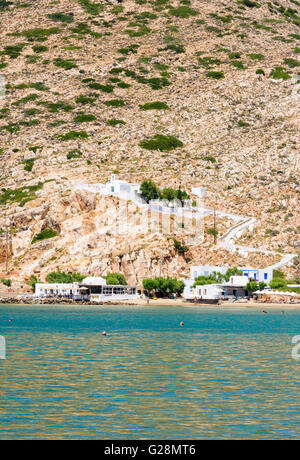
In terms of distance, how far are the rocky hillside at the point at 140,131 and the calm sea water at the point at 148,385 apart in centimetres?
5159

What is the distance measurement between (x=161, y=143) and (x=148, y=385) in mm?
110259

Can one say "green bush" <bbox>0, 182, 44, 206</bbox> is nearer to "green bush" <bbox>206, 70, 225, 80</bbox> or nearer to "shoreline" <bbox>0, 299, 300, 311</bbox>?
"shoreline" <bbox>0, 299, 300, 311</bbox>

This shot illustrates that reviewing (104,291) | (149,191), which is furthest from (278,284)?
(104,291)

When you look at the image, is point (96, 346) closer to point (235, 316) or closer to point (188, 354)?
point (188, 354)

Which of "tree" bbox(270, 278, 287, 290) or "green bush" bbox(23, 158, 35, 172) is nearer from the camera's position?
"tree" bbox(270, 278, 287, 290)

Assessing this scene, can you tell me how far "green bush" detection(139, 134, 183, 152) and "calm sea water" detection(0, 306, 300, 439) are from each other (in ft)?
258

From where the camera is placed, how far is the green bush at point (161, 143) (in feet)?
458

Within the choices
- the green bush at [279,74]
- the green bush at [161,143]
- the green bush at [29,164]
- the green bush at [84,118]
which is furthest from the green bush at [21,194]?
the green bush at [279,74]

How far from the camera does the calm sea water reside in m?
25.3

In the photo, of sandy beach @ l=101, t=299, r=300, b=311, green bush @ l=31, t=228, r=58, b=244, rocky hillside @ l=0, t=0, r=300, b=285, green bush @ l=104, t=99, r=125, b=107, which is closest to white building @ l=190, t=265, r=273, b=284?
rocky hillside @ l=0, t=0, r=300, b=285

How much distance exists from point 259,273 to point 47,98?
74.8 metres

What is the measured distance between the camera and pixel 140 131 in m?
147

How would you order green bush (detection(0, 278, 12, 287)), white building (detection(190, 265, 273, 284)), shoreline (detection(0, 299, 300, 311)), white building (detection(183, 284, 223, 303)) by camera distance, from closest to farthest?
1. shoreline (detection(0, 299, 300, 311))
2. white building (detection(190, 265, 273, 284))
3. green bush (detection(0, 278, 12, 287))
4. white building (detection(183, 284, 223, 303))
